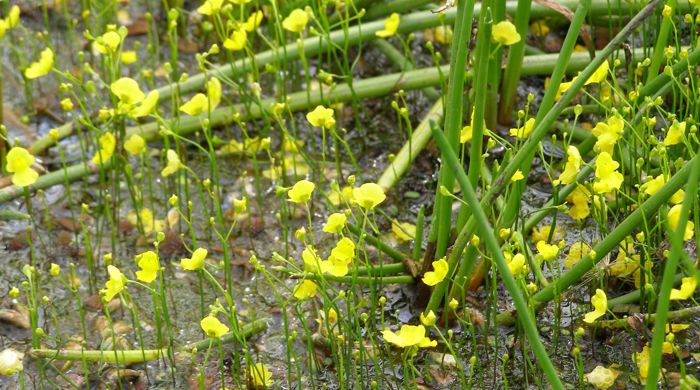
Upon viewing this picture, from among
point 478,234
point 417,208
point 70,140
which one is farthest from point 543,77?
point 70,140

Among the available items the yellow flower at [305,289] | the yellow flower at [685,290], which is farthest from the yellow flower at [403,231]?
the yellow flower at [685,290]

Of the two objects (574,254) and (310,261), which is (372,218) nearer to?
(574,254)

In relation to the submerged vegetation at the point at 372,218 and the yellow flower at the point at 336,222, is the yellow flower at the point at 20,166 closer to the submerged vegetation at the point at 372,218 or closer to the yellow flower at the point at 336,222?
the submerged vegetation at the point at 372,218

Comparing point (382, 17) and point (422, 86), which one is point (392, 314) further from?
point (382, 17)

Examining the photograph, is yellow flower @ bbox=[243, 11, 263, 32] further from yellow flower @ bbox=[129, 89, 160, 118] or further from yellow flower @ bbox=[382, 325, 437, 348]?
yellow flower @ bbox=[382, 325, 437, 348]

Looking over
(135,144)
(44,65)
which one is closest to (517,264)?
(135,144)
